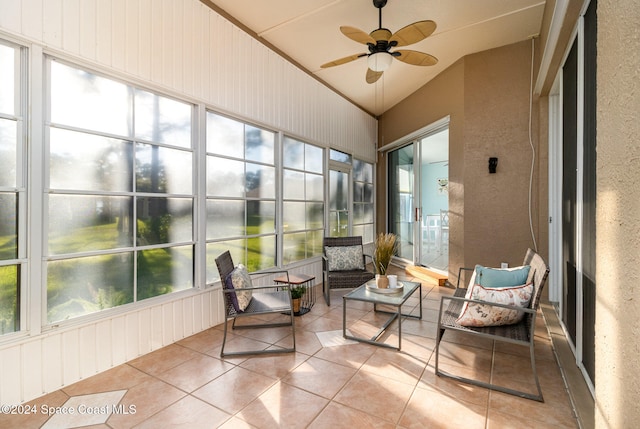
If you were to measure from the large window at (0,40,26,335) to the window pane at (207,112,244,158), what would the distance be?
59.7 inches

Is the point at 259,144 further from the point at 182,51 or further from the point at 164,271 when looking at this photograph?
the point at 164,271

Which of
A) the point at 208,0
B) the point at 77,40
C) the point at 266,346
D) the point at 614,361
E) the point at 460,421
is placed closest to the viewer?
the point at 614,361

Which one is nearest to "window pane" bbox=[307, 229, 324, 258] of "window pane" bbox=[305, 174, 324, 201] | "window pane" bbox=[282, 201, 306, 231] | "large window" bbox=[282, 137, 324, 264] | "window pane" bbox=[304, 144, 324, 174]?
"large window" bbox=[282, 137, 324, 264]

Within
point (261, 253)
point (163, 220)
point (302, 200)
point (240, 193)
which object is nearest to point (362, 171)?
point (302, 200)

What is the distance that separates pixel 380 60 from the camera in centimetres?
299

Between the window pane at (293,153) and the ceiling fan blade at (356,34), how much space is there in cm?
186

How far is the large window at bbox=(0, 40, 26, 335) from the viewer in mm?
1958

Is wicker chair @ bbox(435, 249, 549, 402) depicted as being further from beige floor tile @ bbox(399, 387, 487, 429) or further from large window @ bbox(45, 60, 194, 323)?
large window @ bbox(45, 60, 194, 323)

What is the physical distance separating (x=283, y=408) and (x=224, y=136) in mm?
2796

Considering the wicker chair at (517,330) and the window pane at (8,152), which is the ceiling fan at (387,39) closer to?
the wicker chair at (517,330)

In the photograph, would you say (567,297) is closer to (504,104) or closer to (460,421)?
(460,421)

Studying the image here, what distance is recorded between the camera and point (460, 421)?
178 centimetres

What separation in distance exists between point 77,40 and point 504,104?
193 inches

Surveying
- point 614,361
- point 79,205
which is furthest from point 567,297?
point 79,205
